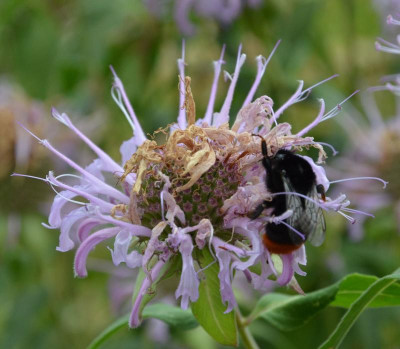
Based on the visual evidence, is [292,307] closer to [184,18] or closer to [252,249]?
[252,249]

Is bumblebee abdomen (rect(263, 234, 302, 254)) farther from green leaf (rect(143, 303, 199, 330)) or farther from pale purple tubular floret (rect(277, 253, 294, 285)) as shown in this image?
green leaf (rect(143, 303, 199, 330))

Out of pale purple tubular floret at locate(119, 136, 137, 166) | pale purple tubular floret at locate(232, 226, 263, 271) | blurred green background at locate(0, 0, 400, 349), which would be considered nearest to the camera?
pale purple tubular floret at locate(232, 226, 263, 271)

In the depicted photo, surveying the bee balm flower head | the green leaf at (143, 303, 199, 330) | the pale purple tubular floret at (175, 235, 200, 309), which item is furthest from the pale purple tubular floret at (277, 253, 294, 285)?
the green leaf at (143, 303, 199, 330)

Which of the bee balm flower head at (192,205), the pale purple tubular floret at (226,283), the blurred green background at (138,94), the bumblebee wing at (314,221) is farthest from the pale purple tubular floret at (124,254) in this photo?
the blurred green background at (138,94)

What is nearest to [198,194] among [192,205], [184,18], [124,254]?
[192,205]

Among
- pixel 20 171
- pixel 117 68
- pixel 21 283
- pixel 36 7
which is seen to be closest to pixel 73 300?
pixel 21 283

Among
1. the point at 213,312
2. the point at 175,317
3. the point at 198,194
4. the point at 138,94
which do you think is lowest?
the point at 138,94

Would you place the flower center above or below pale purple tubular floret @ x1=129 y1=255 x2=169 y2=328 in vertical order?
above

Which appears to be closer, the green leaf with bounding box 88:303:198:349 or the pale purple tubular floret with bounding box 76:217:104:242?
the pale purple tubular floret with bounding box 76:217:104:242
